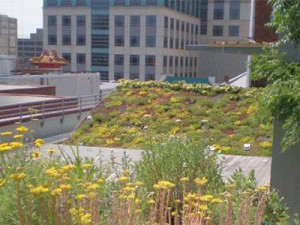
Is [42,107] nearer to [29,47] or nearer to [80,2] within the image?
[80,2]

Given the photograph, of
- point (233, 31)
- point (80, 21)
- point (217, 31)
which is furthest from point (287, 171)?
point (217, 31)

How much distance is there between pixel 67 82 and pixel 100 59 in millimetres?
37572

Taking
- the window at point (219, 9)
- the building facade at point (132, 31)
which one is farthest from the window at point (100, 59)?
the window at point (219, 9)

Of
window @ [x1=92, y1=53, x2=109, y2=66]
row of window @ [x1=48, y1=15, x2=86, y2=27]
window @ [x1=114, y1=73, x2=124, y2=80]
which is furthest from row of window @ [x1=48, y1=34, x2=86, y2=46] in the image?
window @ [x1=114, y1=73, x2=124, y2=80]

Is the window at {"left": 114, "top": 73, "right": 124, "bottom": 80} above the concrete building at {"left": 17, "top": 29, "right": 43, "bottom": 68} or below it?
below

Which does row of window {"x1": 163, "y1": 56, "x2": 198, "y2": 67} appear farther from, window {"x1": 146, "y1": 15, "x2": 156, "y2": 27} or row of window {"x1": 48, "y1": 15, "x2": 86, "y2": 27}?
row of window {"x1": 48, "y1": 15, "x2": 86, "y2": 27}

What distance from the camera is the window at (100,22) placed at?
70438mm

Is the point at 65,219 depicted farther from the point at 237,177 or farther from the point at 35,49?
the point at 35,49

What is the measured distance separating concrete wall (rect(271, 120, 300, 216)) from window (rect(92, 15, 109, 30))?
2617 inches

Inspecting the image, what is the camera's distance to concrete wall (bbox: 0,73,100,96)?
32500 millimetres

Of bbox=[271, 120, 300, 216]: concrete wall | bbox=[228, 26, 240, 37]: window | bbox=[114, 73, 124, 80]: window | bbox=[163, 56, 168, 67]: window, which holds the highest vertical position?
bbox=[228, 26, 240, 37]: window

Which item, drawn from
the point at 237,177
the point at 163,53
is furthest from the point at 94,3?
the point at 237,177

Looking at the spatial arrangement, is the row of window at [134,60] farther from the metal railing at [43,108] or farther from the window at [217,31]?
the metal railing at [43,108]

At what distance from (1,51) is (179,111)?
3284 inches
